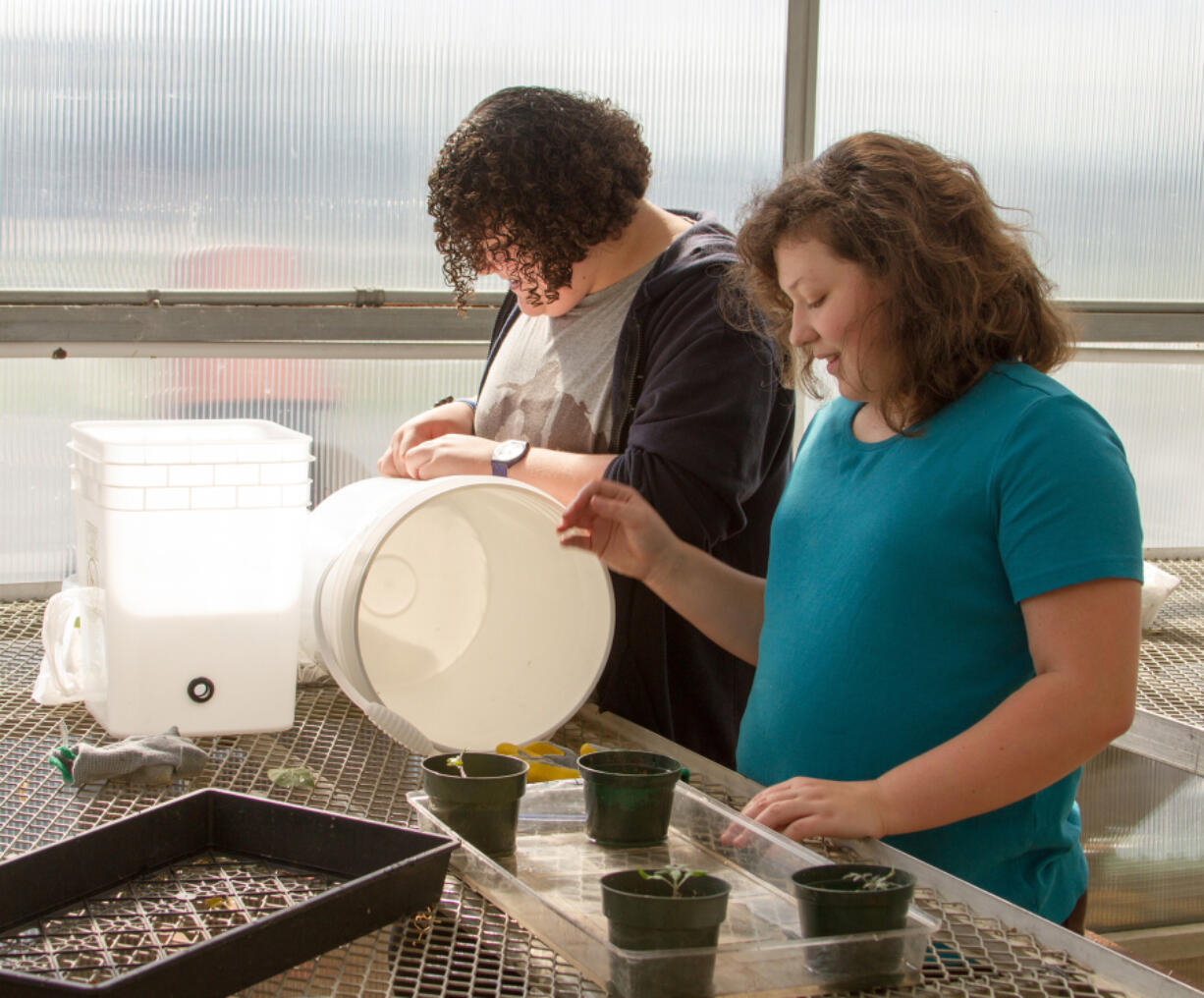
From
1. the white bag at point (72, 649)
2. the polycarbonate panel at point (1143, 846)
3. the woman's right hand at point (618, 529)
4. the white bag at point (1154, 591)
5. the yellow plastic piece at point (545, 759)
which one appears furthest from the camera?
the polycarbonate panel at point (1143, 846)

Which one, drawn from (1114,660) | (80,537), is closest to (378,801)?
(80,537)

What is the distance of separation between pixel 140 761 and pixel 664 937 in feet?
2.12

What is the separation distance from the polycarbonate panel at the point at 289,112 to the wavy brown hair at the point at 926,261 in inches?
34.6

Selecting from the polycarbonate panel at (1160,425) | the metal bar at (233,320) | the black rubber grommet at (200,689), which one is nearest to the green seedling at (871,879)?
the black rubber grommet at (200,689)

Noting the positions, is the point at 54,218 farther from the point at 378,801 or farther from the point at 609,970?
the point at 609,970

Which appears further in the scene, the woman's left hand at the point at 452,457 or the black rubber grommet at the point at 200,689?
the woman's left hand at the point at 452,457

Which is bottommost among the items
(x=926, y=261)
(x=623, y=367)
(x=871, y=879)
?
(x=871, y=879)

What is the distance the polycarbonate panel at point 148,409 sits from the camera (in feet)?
6.95

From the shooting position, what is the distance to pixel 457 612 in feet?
5.12

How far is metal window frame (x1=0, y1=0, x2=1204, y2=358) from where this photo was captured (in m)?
2.09

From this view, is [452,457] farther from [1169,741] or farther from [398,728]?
[1169,741]

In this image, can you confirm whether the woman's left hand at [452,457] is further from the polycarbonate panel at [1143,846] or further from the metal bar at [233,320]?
the polycarbonate panel at [1143,846]

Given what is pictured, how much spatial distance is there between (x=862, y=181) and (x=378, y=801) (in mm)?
703

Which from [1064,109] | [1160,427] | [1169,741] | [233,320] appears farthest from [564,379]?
[1160,427]
